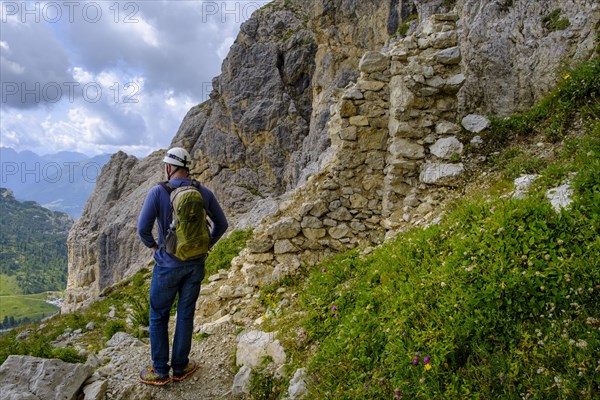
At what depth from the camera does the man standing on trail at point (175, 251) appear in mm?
5332

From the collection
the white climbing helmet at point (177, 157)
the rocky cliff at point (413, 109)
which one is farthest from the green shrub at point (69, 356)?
the white climbing helmet at point (177, 157)

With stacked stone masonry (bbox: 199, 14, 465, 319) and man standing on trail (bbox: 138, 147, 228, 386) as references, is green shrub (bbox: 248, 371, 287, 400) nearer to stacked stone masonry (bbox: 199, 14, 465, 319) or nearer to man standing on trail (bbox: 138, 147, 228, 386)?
man standing on trail (bbox: 138, 147, 228, 386)

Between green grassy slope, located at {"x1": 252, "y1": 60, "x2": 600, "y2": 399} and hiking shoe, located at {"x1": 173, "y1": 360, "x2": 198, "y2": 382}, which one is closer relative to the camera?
green grassy slope, located at {"x1": 252, "y1": 60, "x2": 600, "y2": 399}

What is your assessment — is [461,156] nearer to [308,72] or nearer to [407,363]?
[407,363]

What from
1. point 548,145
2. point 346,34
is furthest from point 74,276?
point 548,145

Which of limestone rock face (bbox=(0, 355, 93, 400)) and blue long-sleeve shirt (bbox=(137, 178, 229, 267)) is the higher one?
blue long-sleeve shirt (bbox=(137, 178, 229, 267))

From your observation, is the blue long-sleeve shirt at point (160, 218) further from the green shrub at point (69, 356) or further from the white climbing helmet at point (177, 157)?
the green shrub at point (69, 356)

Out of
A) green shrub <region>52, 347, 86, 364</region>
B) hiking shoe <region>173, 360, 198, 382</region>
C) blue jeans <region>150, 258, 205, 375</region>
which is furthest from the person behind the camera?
green shrub <region>52, 347, 86, 364</region>

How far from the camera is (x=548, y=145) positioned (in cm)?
737

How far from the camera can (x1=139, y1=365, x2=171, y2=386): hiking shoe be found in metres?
5.54

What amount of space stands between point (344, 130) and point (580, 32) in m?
6.06

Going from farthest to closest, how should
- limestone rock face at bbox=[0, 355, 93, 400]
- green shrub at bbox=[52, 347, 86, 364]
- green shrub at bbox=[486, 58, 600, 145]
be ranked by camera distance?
1. green shrub at bbox=[486, 58, 600, 145]
2. green shrub at bbox=[52, 347, 86, 364]
3. limestone rock face at bbox=[0, 355, 93, 400]

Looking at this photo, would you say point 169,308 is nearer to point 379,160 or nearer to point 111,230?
point 379,160

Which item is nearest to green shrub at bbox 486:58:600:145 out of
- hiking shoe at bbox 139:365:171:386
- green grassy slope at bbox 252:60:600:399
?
green grassy slope at bbox 252:60:600:399
